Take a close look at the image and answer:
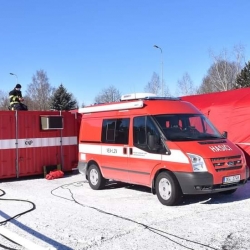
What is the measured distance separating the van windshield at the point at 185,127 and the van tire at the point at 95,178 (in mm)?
2705

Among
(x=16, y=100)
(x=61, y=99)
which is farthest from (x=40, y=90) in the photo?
(x=16, y=100)

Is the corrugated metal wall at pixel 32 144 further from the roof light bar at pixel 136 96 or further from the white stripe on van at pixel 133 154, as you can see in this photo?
the roof light bar at pixel 136 96

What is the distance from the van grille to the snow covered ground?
829 mm

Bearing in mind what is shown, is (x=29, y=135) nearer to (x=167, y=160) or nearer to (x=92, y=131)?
(x=92, y=131)

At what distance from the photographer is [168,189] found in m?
7.96

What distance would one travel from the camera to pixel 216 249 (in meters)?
5.22

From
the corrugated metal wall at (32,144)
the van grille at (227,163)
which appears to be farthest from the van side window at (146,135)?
the corrugated metal wall at (32,144)

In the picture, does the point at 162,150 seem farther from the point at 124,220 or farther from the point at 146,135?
the point at 124,220

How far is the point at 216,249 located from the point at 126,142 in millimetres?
4408

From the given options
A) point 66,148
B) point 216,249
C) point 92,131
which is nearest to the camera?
point 216,249

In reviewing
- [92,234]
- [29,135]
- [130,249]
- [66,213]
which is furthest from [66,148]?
[130,249]

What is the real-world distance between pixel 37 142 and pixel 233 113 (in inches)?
275

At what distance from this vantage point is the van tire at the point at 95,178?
10185mm

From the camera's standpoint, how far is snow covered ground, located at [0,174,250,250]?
5590mm
